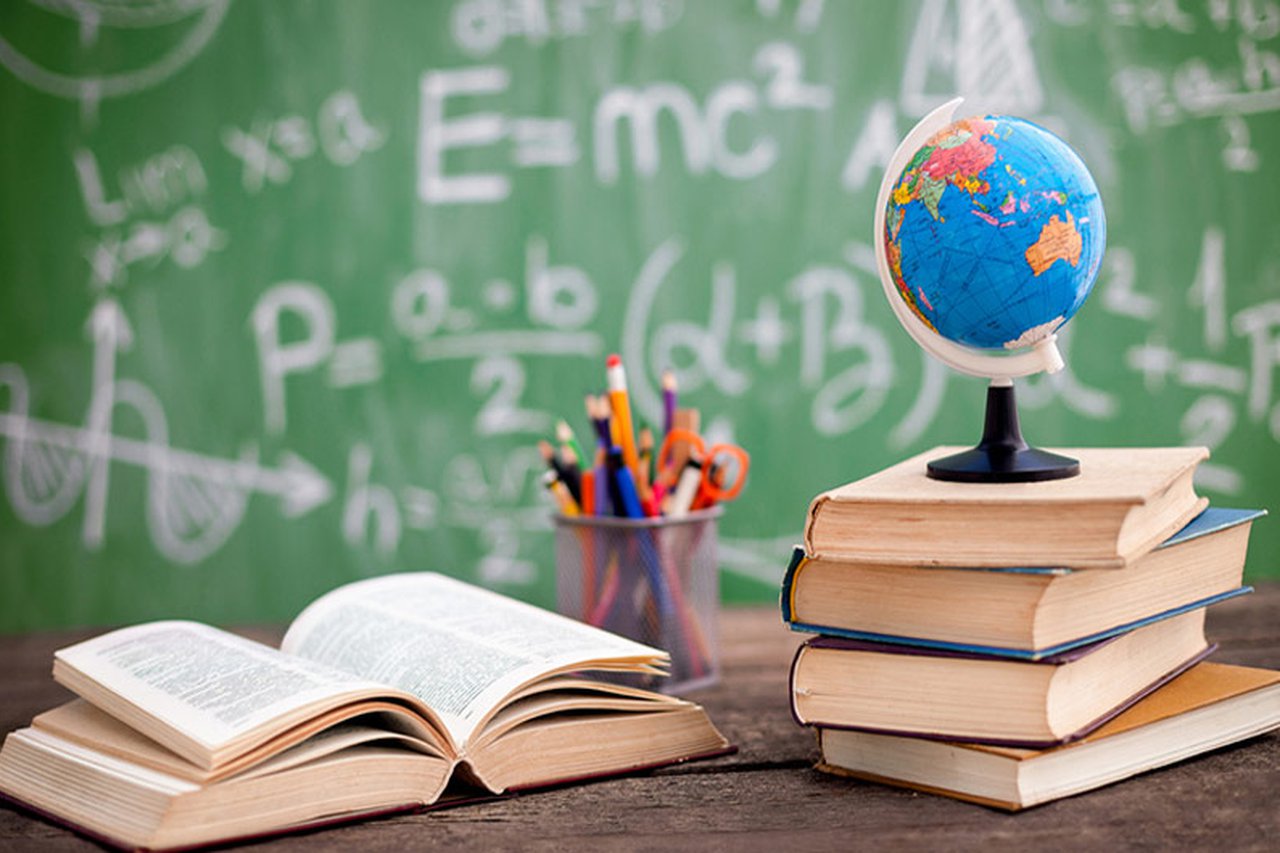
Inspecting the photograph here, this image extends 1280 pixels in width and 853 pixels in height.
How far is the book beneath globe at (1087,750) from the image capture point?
0.83 meters

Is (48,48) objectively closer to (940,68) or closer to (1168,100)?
(940,68)

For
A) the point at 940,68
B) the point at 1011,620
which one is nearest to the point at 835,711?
the point at 1011,620

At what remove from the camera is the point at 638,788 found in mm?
919

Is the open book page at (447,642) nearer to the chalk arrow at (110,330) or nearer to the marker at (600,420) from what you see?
the marker at (600,420)

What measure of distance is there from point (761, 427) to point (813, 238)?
0.23 metres

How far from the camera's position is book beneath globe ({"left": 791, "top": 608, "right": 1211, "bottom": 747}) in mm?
821

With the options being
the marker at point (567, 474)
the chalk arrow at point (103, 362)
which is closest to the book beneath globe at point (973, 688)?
the marker at point (567, 474)

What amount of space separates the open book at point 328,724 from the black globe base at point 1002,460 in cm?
25

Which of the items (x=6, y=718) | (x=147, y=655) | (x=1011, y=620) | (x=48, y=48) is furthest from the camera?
(x=48, y=48)

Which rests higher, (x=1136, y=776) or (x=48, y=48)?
(x=48, y=48)

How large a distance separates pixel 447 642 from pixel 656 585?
27 centimetres

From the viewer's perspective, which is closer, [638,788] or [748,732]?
[638,788]

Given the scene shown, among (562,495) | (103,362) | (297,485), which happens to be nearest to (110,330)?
(103,362)

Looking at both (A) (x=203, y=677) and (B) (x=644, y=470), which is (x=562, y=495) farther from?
(A) (x=203, y=677)
